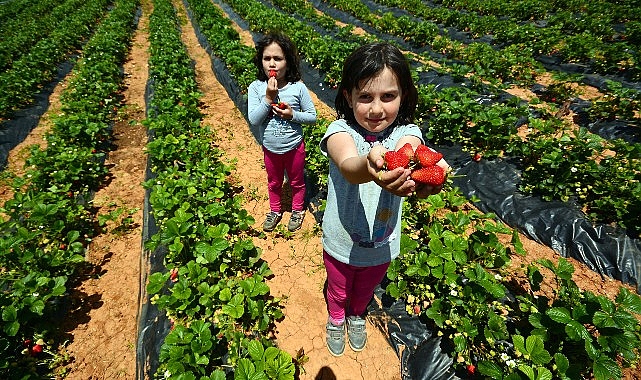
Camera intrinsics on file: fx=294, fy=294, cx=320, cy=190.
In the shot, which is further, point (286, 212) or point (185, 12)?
point (185, 12)

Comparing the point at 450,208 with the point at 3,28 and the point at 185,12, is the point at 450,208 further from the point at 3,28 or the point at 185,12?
the point at 185,12

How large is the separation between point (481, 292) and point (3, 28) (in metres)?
21.3

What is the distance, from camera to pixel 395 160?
1098mm

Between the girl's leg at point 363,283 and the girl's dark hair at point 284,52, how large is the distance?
2.02 m

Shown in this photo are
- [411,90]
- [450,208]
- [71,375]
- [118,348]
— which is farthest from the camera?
[450,208]

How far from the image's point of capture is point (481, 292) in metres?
2.61

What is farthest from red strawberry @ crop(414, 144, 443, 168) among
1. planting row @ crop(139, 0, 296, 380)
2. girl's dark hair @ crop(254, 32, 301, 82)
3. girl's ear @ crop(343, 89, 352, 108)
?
girl's dark hair @ crop(254, 32, 301, 82)

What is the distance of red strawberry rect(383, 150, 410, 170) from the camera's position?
109 cm

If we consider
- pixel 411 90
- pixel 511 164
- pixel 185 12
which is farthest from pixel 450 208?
pixel 185 12

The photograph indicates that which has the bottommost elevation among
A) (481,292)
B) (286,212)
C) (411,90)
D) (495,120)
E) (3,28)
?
(3,28)

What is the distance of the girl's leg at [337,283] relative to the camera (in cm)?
218

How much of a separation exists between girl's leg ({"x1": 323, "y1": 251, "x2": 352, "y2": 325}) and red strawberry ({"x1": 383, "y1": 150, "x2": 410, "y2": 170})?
1214mm

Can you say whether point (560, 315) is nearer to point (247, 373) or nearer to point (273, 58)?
point (247, 373)

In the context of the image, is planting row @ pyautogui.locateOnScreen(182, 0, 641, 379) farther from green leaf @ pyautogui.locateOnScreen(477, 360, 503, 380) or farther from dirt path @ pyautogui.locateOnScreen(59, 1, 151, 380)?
dirt path @ pyautogui.locateOnScreen(59, 1, 151, 380)
